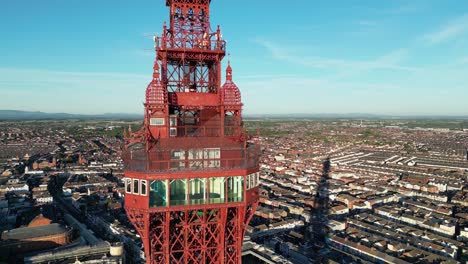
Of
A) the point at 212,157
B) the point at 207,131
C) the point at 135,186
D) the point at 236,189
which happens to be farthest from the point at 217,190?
the point at 135,186

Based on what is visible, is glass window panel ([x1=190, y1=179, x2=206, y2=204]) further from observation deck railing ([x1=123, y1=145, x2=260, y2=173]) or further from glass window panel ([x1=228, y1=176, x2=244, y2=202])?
glass window panel ([x1=228, y1=176, x2=244, y2=202])

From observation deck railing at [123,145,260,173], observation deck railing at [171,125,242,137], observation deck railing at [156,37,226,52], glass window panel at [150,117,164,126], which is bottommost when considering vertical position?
observation deck railing at [123,145,260,173]

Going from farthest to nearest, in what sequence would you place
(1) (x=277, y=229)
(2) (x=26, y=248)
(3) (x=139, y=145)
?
(1) (x=277, y=229) → (2) (x=26, y=248) → (3) (x=139, y=145)

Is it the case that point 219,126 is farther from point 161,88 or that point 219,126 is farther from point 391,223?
point 391,223

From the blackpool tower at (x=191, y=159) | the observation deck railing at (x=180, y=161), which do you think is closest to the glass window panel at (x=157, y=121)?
the blackpool tower at (x=191, y=159)

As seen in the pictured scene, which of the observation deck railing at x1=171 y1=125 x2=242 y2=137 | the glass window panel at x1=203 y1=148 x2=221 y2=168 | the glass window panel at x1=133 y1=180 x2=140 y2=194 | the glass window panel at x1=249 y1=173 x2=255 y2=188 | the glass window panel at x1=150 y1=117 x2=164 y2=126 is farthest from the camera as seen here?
the observation deck railing at x1=171 y1=125 x2=242 y2=137

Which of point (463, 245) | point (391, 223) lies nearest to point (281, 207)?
point (391, 223)

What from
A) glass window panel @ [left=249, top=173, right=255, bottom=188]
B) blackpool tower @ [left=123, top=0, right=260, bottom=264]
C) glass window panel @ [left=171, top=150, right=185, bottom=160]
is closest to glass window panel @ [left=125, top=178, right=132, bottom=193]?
blackpool tower @ [left=123, top=0, right=260, bottom=264]
